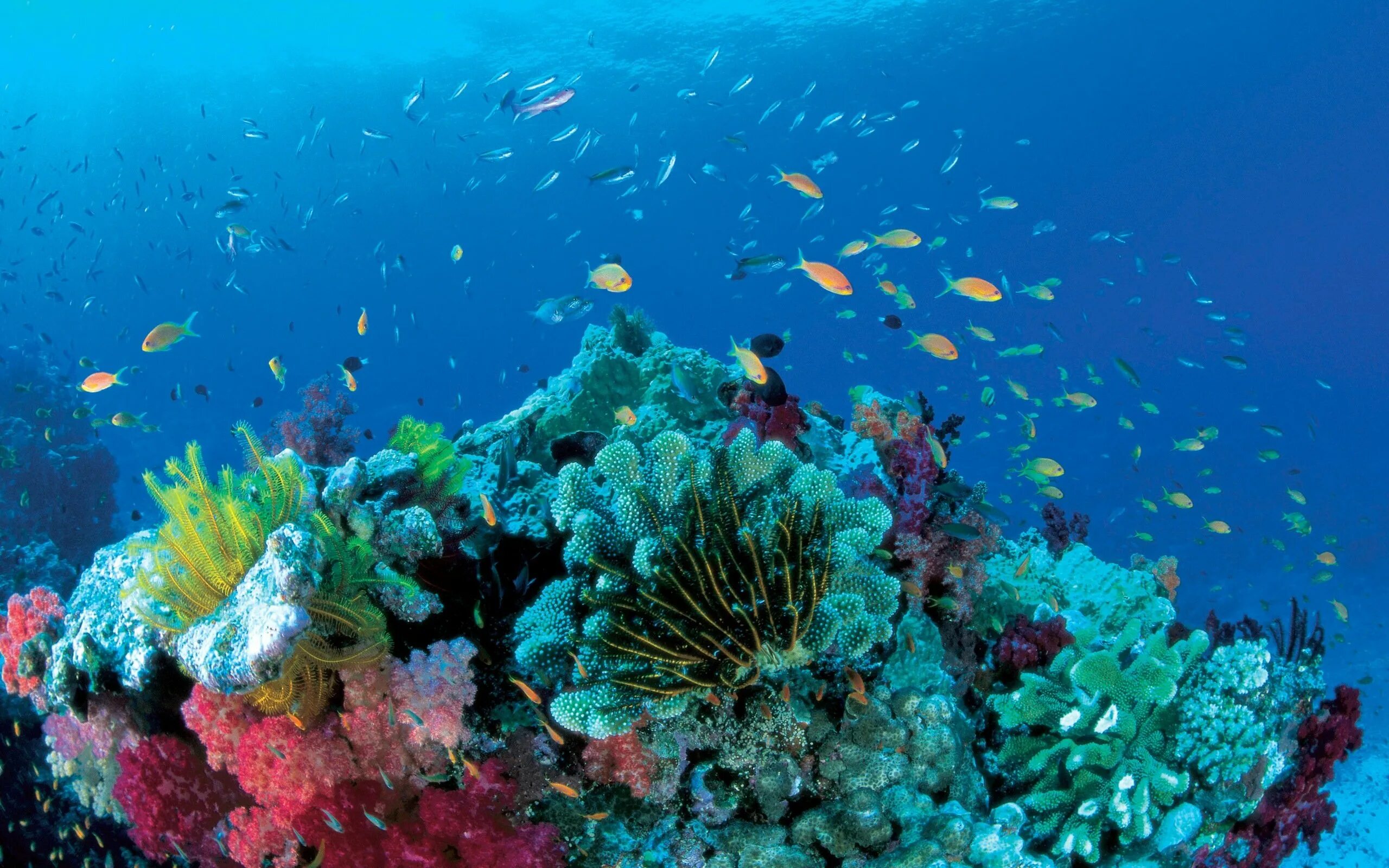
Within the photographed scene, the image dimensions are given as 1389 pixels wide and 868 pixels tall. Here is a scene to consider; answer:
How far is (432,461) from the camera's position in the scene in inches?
193

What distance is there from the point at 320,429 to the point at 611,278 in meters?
5.98

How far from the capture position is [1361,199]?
7394 centimetres

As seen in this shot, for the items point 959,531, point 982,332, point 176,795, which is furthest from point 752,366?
point 982,332

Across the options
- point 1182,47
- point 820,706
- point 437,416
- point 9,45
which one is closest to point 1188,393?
point 1182,47

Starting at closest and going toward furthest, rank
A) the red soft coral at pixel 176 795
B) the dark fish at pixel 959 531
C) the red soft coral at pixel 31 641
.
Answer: the red soft coral at pixel 176 795
the red soft coral at pixel 31 641
the dark fish at pixel 959 531

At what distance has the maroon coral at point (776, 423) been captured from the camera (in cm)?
560

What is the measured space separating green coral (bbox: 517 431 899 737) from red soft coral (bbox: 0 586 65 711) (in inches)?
131

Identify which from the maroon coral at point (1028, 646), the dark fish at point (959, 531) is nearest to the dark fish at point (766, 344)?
the dark fish at point (959, 531)

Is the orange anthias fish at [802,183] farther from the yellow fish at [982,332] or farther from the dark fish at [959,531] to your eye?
the dark fish at [959,531]

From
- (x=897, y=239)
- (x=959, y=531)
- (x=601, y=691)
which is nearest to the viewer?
(x=601, y=691)

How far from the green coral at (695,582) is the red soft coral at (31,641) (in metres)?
3.34

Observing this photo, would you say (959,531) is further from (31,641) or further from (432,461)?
(31,641)

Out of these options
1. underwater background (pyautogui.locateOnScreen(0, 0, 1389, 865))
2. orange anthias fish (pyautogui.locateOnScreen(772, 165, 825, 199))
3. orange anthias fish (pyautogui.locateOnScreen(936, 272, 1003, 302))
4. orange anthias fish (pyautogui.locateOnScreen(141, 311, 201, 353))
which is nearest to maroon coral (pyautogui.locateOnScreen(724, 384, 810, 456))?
orange anthias fish (pyautogui.locateOnScreen(936, 272, 1003, 302))

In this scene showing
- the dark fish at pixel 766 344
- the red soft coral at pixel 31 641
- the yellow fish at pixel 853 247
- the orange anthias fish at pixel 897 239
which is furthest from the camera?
the yellow fish at pixel 853 247
